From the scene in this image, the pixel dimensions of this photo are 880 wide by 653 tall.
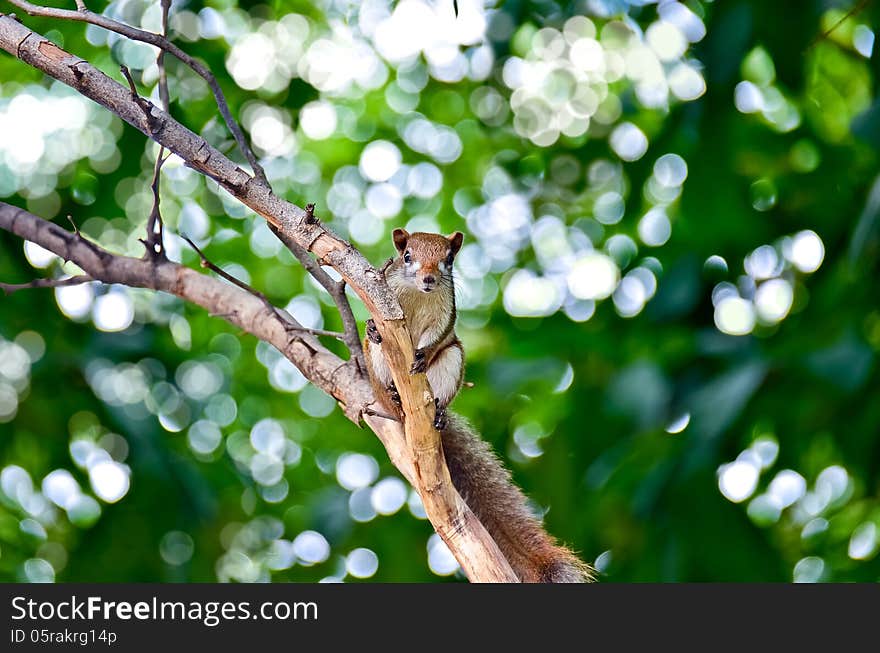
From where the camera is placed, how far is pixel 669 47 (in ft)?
12.0

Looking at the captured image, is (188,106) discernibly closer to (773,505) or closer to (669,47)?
Result: (669,47)

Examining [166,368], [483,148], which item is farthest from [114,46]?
[483,148]

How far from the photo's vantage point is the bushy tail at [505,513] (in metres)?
2.28

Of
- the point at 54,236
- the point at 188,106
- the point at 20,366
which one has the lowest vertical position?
the point at 54,236

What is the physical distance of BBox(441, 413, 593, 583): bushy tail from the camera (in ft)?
7.47

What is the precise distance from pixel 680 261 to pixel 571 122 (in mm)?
1939

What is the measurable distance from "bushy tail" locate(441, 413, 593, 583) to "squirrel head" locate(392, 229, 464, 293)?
0.40 m

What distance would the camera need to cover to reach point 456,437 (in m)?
2.49

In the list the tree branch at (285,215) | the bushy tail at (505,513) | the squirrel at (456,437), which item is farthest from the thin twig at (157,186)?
the bushy tail at (505,513)

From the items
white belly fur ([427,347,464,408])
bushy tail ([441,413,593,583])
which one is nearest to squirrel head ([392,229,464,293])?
white belly fur ([427,347,464,408])

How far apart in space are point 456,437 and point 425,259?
50cm

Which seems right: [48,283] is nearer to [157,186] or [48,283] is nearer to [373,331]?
[157,186]

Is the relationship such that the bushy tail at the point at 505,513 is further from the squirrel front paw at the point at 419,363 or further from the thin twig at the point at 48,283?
the thin twig at the point at 48,283

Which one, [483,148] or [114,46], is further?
[483,148]
